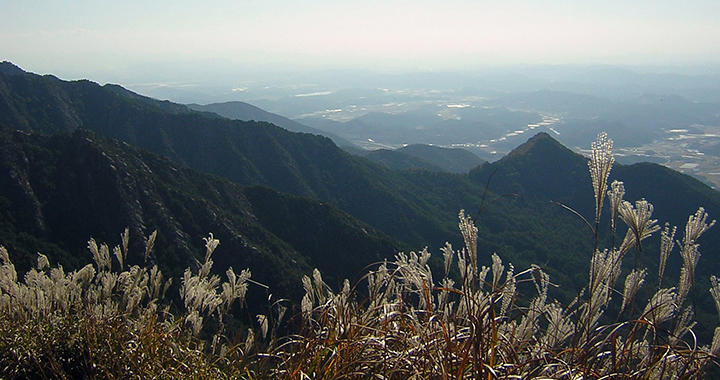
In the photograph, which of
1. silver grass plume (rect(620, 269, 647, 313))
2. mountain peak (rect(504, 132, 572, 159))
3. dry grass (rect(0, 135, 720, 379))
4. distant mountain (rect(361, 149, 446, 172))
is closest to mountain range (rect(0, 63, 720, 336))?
mountain peak (rect(504, 132, 572, 159))

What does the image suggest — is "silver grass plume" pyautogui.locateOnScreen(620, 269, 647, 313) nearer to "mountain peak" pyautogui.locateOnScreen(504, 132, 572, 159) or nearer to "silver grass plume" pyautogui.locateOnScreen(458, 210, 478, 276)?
"silver grass plume" pyautogui.locateOnScreen(458, 210, 478, 276)

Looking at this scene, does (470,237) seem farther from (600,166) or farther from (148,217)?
(148,217)

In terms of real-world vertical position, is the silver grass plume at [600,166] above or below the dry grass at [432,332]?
above

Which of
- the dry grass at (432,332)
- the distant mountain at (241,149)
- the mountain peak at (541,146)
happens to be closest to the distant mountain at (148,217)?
the distant mountain at (241,149)

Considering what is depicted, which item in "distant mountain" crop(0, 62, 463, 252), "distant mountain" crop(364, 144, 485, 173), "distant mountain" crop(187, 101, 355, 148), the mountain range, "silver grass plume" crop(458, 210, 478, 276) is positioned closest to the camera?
"silver grass plume" crop(458, 210, 478, 276)

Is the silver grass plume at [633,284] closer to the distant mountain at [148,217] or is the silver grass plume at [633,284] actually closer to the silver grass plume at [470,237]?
the silver grass plume at [470,237]

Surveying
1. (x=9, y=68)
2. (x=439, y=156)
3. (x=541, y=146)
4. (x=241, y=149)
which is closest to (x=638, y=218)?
(x=241, y=149)
